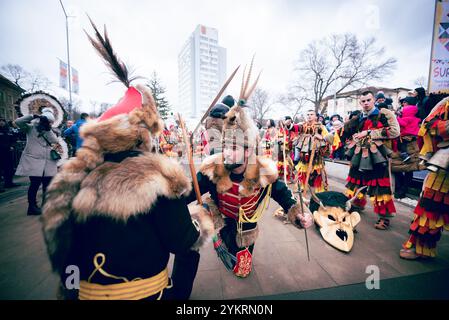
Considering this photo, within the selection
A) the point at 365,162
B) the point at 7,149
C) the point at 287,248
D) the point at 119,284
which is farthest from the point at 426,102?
the point at 7,149

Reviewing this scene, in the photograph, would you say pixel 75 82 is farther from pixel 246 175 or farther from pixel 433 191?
pixel 433 191

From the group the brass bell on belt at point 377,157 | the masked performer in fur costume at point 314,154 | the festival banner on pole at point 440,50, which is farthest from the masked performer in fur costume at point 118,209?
the festival banner on pole at point 440,50

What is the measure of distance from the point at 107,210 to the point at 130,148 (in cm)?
36

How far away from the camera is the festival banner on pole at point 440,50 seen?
10.6 ft

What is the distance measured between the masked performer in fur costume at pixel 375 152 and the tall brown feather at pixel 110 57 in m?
3.68

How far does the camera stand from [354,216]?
3.10m

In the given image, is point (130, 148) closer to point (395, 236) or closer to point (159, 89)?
point (395, 236)

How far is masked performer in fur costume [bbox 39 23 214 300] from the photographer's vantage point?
3.29 feet

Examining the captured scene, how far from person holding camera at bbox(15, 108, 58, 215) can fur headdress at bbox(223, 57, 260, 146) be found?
4.29 metres

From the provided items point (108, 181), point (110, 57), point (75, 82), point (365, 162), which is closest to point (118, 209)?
point (108, 181)

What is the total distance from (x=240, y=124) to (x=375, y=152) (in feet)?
9.14

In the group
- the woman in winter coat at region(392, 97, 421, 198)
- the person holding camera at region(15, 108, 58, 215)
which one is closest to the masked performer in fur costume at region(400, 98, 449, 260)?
the woman in winter coat at region(392, 97, 421, 198)

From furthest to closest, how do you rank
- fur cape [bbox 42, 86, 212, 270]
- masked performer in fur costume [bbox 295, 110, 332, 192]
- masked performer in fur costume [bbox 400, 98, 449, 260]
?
masked performer in fur costume [bbox 295, 110, 332, 192]
masked performer in fur costume [bbox 400, 98, 449, 260]
fur cape [bbox 42, 86, 212, 270]

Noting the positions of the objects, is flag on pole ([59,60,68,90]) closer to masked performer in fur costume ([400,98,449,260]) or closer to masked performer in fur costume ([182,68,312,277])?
masked performer in fur costume ([182,68,312,277])
